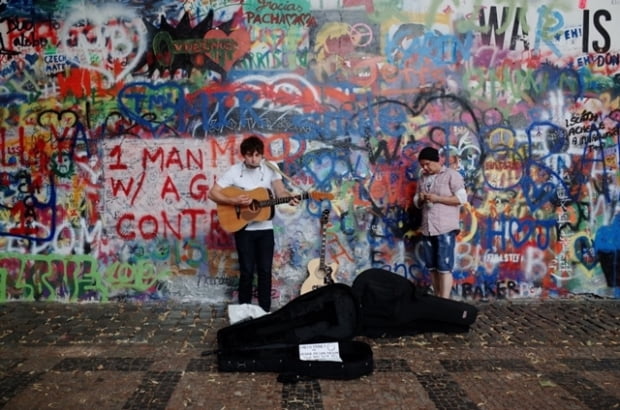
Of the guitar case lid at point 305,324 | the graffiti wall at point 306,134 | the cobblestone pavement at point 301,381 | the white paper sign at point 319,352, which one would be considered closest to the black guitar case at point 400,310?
the cobblestone pavement at point 301,381

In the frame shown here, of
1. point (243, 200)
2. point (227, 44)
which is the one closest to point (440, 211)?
point (243, 200)

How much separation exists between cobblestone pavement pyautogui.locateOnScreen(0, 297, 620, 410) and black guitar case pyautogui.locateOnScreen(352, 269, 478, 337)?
4.3 inches

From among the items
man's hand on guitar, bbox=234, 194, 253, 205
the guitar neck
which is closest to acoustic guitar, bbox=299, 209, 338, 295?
the guitar neck

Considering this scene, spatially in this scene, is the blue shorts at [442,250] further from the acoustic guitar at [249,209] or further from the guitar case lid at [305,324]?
the guitar case lid at [305,324]

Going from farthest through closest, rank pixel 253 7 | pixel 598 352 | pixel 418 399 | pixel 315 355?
1. pixel 253 7
2. pixel 598 352
3. pixel 315 355
4. pixel 418 399

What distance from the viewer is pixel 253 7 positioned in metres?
6.91

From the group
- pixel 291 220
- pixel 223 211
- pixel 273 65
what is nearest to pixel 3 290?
pixel 223 211

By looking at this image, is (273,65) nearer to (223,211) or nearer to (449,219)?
(223,211)

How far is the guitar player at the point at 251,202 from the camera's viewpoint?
240 inches

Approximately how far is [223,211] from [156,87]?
1.90 meters

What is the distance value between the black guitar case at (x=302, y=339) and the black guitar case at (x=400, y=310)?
23.4 inches

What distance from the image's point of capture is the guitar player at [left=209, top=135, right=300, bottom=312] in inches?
240

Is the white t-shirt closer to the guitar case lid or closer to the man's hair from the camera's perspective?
the man's hair

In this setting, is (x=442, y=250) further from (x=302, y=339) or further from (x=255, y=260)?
(x=302, y=339)
